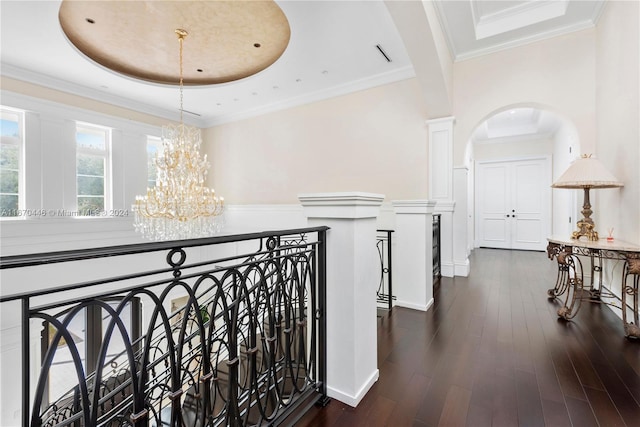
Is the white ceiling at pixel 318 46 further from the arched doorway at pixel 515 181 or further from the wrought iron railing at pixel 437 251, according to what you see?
the arched doorway at pixel 515 181

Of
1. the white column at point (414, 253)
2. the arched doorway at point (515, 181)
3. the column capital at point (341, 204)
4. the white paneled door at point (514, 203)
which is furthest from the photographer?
the white paneled door at point (514, 203)

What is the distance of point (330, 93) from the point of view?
509cm

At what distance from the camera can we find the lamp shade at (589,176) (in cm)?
268

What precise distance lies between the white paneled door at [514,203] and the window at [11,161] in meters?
9.43

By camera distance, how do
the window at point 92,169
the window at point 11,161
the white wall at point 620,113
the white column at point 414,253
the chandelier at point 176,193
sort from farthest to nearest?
the window at point 92,169 < the window at point 11,161 < the chandelier at point 176,193 < the white column at point 414,253 < the white wall at point 620,113

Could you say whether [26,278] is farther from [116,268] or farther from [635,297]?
[635,297]

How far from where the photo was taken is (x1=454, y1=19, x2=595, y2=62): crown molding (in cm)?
351

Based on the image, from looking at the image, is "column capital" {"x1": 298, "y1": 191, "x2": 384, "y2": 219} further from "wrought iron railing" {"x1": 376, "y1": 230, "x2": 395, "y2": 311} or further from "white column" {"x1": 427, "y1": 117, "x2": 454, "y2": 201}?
"white column" {"x1": 427, "y1": 117, "x2": 454, "y2": 201}

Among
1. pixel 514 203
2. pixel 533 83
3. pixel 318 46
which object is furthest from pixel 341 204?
pixel 514 203

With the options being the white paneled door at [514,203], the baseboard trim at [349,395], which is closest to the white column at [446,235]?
the baseboard trim at [349,395]

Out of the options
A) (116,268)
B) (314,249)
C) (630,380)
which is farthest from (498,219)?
(116,268)

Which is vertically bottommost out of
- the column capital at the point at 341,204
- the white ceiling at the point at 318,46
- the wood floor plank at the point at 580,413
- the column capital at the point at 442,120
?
the wood floor plank at the point at 580,413

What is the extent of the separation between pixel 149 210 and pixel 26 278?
86.8 inches

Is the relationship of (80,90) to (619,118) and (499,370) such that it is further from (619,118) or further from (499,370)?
(619,118)
